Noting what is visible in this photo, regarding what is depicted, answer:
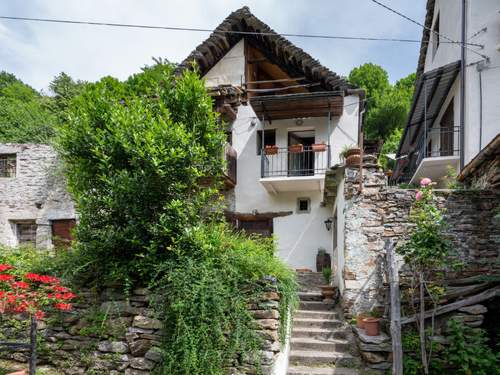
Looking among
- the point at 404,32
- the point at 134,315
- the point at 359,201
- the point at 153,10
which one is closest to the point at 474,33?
the point at 404,32

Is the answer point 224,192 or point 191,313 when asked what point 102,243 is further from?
point 224,192

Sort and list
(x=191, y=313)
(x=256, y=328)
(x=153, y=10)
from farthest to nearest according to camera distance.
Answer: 1. (x=153, y=10)
2. (x=256, y=328)
3. (x=191, y=313)

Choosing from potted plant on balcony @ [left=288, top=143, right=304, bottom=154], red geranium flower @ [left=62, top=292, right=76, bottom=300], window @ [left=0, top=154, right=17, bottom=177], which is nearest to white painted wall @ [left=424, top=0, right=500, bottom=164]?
potted plant on balcony @ [left=288, top=143, right=304, bottom=154]

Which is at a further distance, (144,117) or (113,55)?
(113,55)

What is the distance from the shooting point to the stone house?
986 centimetres

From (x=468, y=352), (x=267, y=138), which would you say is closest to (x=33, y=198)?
(x=267, y=138)

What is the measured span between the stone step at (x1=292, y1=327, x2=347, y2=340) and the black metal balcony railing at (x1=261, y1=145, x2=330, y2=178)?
456 centimetres

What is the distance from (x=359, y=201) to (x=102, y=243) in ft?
13.9

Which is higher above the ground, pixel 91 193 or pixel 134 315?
pixel 91 193

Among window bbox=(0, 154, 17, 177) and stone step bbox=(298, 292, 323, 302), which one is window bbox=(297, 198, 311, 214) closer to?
stone step bbox=(298, 292, 323, 302)

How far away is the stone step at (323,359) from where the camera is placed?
4660 mm

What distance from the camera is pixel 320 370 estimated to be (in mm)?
4543

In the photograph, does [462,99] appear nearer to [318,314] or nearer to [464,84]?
[464,84]

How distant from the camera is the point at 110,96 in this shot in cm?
421
